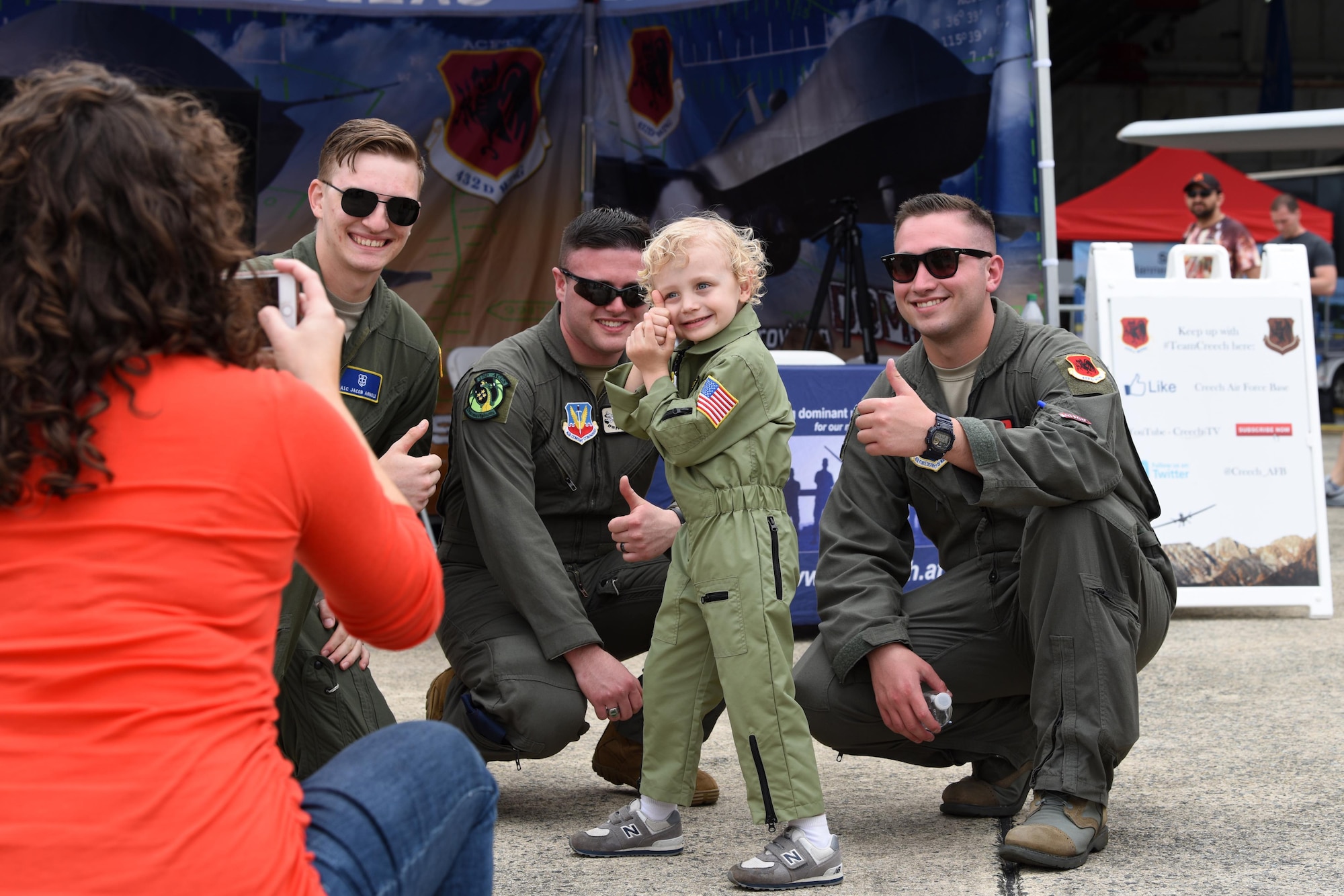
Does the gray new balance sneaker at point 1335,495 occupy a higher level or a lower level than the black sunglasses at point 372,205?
lower

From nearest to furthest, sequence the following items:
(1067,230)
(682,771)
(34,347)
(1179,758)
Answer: (34,347)
(682,771)
(1179,758)
(1067,230)

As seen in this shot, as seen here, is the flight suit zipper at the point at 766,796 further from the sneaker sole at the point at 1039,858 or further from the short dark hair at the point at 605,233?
the short dark hair at the point at 605,233

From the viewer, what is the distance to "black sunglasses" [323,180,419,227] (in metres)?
3.05

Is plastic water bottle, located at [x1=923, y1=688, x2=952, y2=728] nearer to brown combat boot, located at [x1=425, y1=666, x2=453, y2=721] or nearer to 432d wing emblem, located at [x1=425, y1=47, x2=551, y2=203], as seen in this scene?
brown combat boot, located at [x1=425, y1=666, x2=453, y2=721]

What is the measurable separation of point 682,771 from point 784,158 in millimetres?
4478

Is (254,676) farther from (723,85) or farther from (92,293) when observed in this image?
(723,85)

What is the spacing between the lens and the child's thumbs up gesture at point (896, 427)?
2650 mm

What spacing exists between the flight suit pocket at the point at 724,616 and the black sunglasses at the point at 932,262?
896 mm

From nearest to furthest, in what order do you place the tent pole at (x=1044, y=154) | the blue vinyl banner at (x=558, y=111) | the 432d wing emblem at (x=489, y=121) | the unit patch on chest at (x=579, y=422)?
the unit patch on chest at (x=579, y=422)
the tent pole at (x=1044, y=154)
the blue vinyl banner at (x=558, y=111)
the 432d wing emblem at (x=489, y=121)

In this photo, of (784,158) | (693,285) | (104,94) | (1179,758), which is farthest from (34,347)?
(784,158)

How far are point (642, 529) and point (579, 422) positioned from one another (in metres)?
0.40

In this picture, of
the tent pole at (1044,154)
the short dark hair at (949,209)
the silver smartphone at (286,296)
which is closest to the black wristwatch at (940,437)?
the short dark hair at (949,209)

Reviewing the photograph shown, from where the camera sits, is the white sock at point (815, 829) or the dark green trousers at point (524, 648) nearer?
the white sock at point (815, 829)

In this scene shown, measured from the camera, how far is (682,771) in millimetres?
2676
